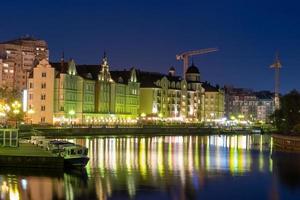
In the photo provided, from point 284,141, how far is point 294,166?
97.8 ft

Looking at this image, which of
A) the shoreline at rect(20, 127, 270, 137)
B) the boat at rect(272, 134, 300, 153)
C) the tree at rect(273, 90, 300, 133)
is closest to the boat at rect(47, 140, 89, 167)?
the shoreline at rect(20, 127, 270, 137)

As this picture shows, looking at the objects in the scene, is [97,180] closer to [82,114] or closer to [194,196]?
[194,196]

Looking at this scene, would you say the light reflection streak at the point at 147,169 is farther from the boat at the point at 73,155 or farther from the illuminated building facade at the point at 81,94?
the illuminated building facade at the point at 81,94

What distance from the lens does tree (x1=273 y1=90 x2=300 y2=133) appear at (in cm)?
10519

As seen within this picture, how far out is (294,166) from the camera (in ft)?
201

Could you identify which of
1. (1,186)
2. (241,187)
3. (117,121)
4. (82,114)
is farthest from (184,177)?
(117,121)

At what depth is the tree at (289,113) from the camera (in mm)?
105194

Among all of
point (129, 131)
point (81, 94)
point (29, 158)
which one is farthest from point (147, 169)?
point (81, 94)

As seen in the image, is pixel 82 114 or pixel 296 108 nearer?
pixel 296 108

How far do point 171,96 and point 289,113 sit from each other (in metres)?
68.4

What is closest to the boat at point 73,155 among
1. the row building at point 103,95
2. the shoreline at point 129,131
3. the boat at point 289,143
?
the shoreline at point 129,131

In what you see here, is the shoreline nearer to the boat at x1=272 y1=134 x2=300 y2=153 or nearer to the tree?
the tree

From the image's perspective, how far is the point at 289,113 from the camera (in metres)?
107

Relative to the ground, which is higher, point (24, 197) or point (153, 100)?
point (153, 100)
